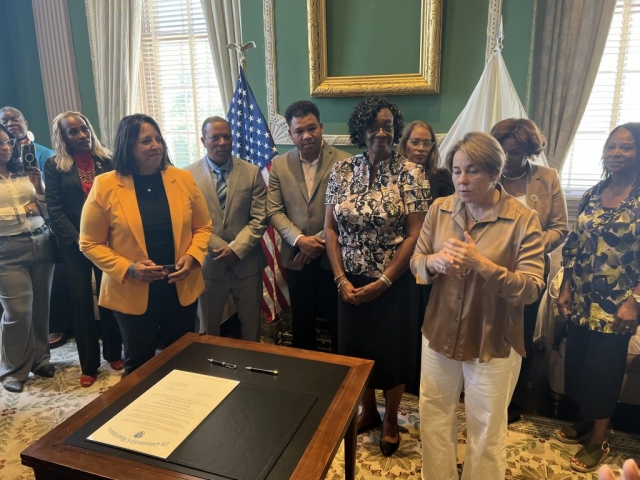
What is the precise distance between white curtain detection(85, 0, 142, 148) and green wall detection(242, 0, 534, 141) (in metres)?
1.13

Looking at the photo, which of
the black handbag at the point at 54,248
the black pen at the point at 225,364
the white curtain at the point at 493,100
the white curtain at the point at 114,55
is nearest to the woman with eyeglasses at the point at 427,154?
the white curtain at the point at 493,100

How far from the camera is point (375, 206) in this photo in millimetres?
1842

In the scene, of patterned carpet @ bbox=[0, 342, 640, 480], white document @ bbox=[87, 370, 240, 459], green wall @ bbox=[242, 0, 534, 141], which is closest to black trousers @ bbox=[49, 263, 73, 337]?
patterned carpet @ bbox=[0, 342, 640, 480]

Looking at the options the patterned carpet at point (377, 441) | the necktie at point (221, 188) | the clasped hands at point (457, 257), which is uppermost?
the necktie at point (221, 188)

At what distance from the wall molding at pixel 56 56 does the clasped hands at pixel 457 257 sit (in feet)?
12.9

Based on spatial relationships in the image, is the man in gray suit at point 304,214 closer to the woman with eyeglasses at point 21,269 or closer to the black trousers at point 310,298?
the black trousers at point 310,298

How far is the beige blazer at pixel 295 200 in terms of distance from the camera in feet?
7.68

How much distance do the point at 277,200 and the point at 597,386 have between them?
1.75 m

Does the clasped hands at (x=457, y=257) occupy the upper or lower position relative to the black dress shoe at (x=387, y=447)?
upper

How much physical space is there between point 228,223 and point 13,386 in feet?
5.35

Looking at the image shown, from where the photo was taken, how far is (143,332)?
2008mm

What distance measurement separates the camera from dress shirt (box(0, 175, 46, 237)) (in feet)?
8.09

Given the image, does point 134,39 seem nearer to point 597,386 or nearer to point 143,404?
point 143,404

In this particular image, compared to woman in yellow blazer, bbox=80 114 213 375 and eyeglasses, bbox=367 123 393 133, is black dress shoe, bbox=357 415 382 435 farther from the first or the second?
eyeglasses, bbox=367 123 393 133
